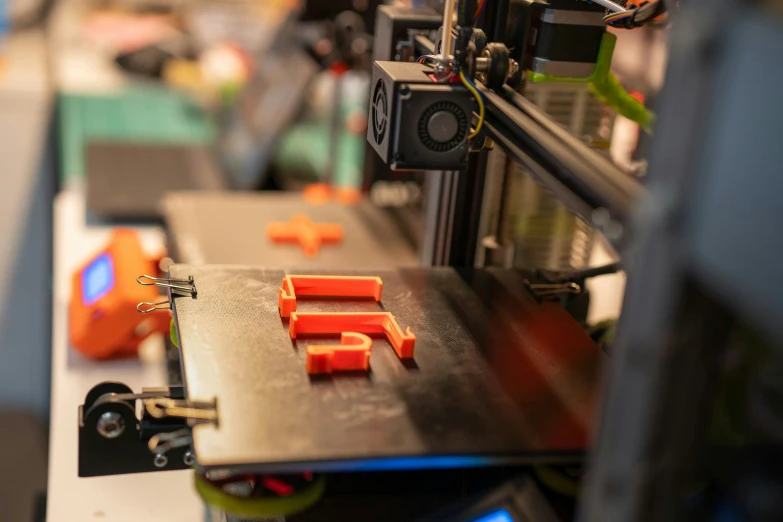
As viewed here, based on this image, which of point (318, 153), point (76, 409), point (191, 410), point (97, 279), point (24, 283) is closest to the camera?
point (191, 410)

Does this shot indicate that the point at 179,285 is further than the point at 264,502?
Yes

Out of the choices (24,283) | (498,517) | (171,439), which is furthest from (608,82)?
(24,283)

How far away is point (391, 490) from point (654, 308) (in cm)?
50

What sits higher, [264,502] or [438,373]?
[438,373]

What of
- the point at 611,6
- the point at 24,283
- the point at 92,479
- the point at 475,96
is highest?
the point at 611,6

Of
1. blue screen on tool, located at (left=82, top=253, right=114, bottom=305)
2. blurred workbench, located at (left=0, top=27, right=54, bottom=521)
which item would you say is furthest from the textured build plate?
blurred workbench, located at (left=0, top=27, right=54, bottom=521)

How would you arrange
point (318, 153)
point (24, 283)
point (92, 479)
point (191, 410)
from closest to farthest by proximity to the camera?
point (191, 410) < point (92, 479) < point (24, 283) < point (318, 153)

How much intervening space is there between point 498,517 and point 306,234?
927 mm

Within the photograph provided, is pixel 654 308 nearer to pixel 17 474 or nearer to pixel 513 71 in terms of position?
pixel 513 71

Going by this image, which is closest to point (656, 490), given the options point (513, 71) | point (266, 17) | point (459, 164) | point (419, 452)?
point (419, 452)

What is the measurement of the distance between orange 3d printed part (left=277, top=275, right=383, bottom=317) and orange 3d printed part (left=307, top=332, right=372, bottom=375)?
131mm

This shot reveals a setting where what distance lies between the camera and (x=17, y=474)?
76.2 inches

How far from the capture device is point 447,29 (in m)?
0.93

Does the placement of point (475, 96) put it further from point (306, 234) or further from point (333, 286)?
point (306, 234)
